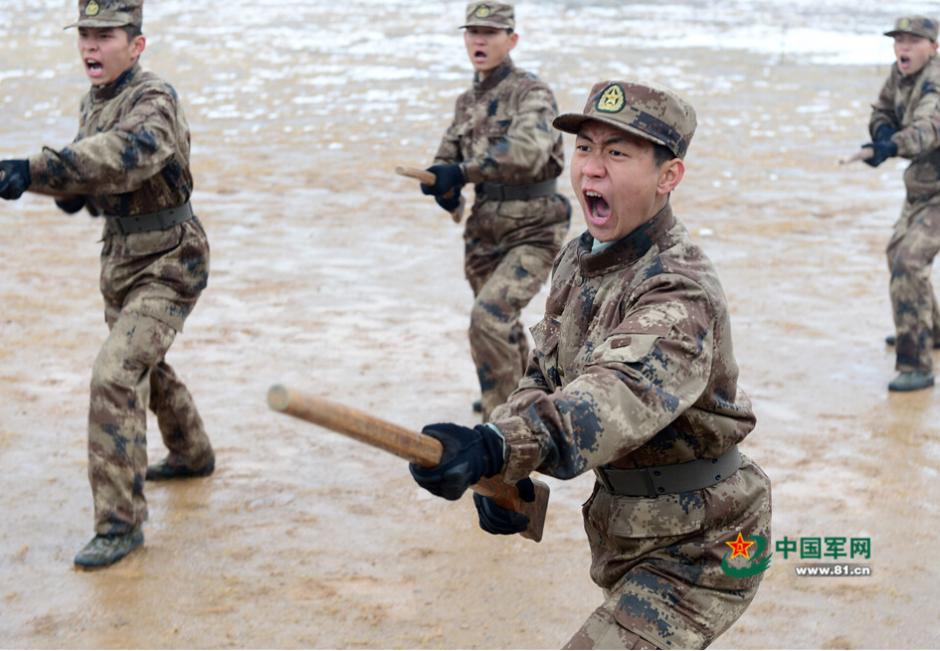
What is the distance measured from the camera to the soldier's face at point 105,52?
20.5 ft

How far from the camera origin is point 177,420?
22.4ft

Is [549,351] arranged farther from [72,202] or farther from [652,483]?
[72,202]

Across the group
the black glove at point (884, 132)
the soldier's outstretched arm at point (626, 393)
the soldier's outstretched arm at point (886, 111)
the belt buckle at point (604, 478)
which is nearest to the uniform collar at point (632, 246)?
the soldier's outstretched arm at point (626, 393)

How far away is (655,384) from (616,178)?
1.99 feet

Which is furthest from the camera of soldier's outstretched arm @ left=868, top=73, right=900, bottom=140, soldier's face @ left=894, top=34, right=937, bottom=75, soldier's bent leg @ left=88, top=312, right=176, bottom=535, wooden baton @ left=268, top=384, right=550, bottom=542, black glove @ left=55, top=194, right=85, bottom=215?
soldier's outstretched arm @ left=868, top=73, right=900, bottom=140

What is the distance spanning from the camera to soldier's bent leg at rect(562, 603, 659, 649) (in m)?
3.57

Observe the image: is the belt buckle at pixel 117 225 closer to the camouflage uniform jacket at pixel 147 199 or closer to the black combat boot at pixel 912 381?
the camouflage uniform jacket at pixel 147 199

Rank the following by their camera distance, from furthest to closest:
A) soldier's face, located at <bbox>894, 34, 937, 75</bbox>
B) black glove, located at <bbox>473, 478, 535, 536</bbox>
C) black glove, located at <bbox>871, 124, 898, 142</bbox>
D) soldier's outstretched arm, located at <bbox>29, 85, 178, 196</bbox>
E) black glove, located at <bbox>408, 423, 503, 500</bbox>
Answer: black glove, located at <bbox>871, 124, 898, 142</bbox>
soldier's face, located at <bbox>894, 34, 937, 75</bbox>
soldier's outstretched arm, located at <bbox>29, 85, 178, 196</bbox>
black glove, located at <bbox>473, 478, 535, 536</bbox>
black glove, located at <bbox>408, 423, 503, 500</bbox>

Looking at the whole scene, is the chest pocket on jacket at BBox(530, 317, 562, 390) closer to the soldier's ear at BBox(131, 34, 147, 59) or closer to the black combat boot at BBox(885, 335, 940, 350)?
the soldier's ear at BBox(131, 34, 147, 59)

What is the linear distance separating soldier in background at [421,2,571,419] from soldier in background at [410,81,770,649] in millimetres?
3367

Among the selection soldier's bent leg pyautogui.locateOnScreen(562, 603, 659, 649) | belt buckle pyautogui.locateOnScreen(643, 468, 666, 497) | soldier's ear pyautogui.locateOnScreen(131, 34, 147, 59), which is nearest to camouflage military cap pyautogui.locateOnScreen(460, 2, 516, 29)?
soldier's ear pyautogui.locateOnScreen(131, 34, 147, 59)

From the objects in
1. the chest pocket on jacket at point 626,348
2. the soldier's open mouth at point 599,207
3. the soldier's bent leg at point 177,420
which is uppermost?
the soldier's open mouth at point 599,207

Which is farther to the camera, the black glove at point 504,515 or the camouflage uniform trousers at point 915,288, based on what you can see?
the camouflage uniform trousers at point 915,288

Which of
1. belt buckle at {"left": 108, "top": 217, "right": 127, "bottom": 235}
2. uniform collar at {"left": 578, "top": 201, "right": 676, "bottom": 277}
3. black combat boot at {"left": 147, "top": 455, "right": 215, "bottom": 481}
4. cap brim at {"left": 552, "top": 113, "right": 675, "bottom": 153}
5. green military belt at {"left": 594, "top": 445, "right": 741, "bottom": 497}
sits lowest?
black combat boot at {"left": 147, "top": 455, "right": 215, "bottom": 481}
